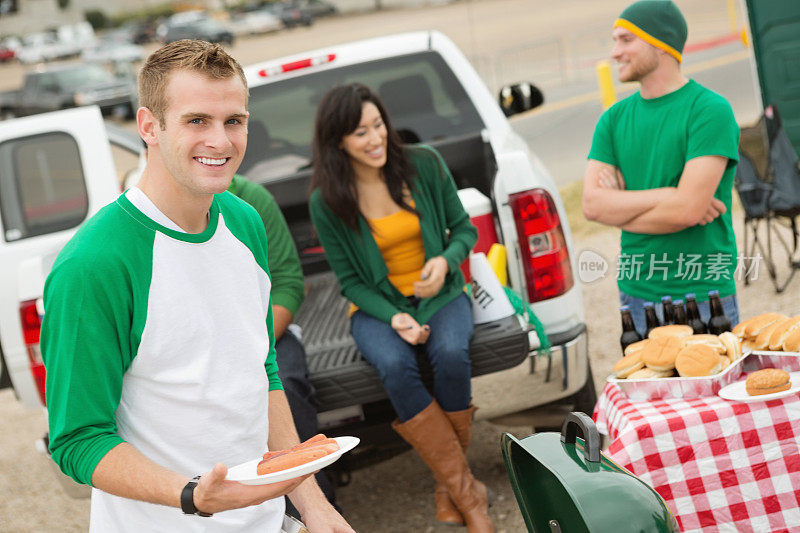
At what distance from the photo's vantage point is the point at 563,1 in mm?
40000

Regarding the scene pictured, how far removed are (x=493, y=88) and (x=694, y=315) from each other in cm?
1915

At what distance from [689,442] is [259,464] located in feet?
4.60

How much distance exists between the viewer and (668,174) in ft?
10.6

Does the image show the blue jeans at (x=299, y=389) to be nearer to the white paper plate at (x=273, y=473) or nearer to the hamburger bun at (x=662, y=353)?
Answer: the hamburger bun at (x=662, y=353)

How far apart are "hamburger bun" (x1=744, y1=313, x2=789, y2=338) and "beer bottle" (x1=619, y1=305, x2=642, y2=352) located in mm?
446

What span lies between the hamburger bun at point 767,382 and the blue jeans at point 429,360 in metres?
1.22

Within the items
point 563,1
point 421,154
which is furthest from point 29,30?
point 421,154

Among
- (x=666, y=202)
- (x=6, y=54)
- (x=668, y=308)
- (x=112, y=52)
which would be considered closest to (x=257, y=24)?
(x=112, y=52)

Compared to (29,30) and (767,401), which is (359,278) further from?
(29,30)

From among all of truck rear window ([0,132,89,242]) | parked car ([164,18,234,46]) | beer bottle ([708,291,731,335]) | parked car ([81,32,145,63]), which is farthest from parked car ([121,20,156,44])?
beer bottle ([708,291,731,335])

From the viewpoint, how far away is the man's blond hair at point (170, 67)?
1.65m

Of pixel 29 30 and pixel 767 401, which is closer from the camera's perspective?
pixel 767 401

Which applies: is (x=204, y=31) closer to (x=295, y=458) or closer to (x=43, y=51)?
(x=43, y=51)

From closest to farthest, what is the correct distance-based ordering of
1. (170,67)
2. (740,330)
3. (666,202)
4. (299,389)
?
(170,67) → (740,330) → (666,202) → (299,389)
